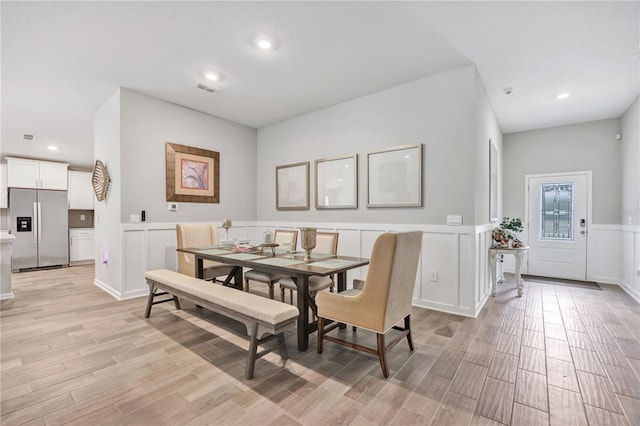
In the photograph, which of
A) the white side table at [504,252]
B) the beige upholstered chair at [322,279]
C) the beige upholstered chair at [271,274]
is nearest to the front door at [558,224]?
the white side table at [504,252]

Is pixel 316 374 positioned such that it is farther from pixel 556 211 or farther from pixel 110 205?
pixel 556 211

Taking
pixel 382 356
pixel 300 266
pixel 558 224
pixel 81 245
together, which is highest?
pixel 558 224

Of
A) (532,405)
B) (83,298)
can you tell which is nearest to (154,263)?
(83,298)

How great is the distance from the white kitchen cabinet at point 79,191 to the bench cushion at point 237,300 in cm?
617

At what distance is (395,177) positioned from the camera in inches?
147

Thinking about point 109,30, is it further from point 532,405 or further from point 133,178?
point 532,405

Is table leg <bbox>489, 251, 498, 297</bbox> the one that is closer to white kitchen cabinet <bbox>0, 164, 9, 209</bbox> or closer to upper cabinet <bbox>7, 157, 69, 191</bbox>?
upper cabinet <bbox>7, 157, 69, 191</bbox>

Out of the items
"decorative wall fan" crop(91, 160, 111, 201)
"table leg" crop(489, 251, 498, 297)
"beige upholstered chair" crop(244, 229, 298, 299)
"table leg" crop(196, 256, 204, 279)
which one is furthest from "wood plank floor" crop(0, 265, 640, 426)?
"decorative wall fan" crop(91, 160, 111, 201)

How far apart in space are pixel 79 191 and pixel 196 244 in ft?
18.7

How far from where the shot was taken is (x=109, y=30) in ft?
8.45

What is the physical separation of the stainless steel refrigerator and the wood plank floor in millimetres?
4002

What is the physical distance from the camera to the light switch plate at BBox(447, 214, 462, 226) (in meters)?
3.24

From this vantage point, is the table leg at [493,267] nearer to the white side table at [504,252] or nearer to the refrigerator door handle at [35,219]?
the white side table at [504,252]

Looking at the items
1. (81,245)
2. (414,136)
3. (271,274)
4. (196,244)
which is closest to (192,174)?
(196,244)
